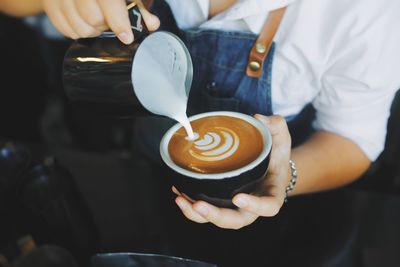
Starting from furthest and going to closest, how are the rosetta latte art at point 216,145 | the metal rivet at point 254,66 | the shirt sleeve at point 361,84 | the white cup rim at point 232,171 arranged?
the metal rivet at point 254,66 → the shirt sleeve at point 361,84 → the rosetta latte art at point 216,145 → the white cup rim at point 232,171

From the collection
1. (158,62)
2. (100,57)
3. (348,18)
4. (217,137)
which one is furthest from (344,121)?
(100,57)

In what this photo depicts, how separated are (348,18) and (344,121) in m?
0.27

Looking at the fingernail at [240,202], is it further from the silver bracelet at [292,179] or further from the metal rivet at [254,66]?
the metal rivet at [254,66]

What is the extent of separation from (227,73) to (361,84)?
0.32 m

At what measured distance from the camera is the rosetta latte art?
83 centimetres

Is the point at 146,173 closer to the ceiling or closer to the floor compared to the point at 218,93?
closer to the floor

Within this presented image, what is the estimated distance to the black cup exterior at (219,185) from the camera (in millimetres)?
731

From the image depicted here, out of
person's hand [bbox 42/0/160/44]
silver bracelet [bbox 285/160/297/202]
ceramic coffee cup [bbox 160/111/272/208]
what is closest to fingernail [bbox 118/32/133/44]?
person's hand [bbox 42/0/160/44]

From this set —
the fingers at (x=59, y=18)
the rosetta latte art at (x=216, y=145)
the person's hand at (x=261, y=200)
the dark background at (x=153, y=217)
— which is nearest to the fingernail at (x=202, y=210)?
the person's hand at (x=261, y=200)

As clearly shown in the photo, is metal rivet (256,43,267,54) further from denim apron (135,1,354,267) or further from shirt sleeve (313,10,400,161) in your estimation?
shirt sleeve (313,10,400,161)

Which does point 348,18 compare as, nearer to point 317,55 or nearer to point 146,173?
point 317,55

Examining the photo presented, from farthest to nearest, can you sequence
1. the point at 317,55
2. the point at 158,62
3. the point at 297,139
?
the point at 297,139, the point at 317,55, the point at 158,62

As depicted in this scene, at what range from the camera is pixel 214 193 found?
752 mm

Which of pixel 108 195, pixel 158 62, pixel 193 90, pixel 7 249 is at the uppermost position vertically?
pixel 158 62
